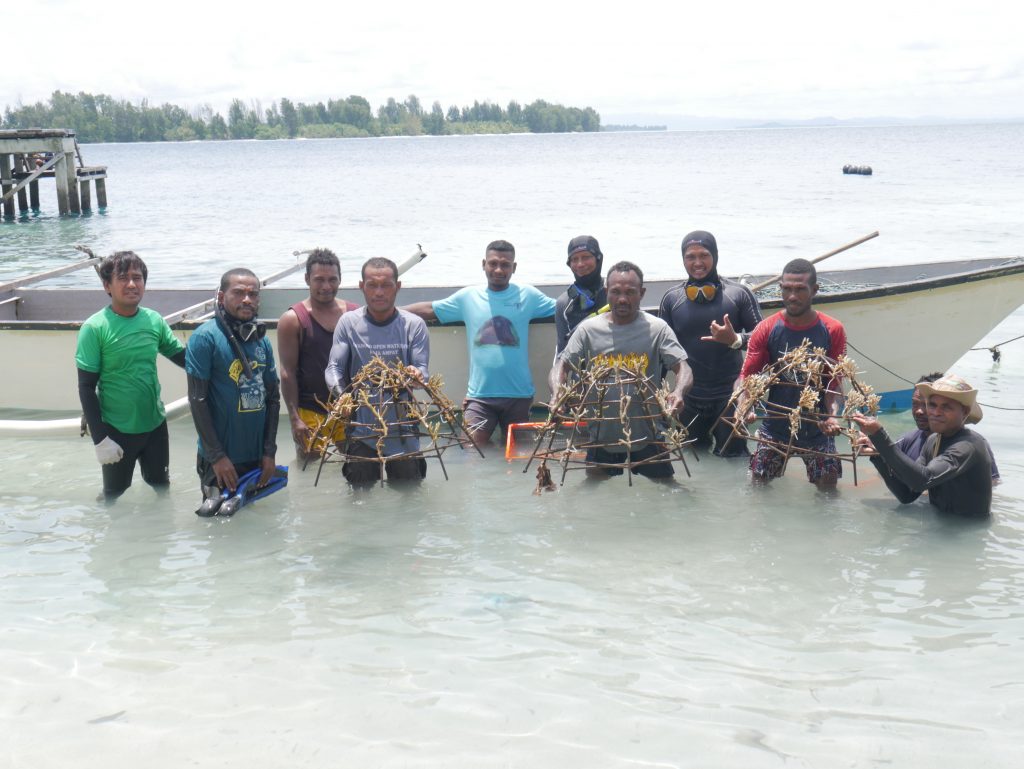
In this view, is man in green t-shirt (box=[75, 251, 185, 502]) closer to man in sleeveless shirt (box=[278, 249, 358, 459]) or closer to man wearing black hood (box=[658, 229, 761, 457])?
man in sleeveless shirt (box=[278, 249, 358, 459])

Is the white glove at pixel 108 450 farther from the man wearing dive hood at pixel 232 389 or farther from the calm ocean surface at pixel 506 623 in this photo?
the calm ocean surface at pixel 506 623

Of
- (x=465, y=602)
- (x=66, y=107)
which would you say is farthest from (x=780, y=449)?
(x=66, y=107)

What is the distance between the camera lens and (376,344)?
246 inches

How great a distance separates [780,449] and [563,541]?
1.57 metres

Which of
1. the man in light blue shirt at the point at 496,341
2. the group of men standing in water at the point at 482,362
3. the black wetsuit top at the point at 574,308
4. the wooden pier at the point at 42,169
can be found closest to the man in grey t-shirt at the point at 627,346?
the group of men standing in water at the point at 482,362

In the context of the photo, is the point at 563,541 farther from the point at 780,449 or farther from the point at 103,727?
the point at 103,727

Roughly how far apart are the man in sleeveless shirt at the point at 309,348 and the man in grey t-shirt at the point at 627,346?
5.08ft

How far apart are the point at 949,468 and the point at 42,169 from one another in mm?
34845

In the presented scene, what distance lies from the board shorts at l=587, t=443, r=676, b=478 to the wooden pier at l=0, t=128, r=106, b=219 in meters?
30.9

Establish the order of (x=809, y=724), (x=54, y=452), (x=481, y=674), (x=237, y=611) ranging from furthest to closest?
(x=54, y=452), (x=237, y=611), (x=481, y=674), (x=809, y=724)

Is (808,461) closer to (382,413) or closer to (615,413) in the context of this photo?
(615,413)

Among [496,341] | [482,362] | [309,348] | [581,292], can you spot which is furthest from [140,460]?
[581,292]

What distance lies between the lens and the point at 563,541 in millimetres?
6156

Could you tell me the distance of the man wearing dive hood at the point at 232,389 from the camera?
567 cm
